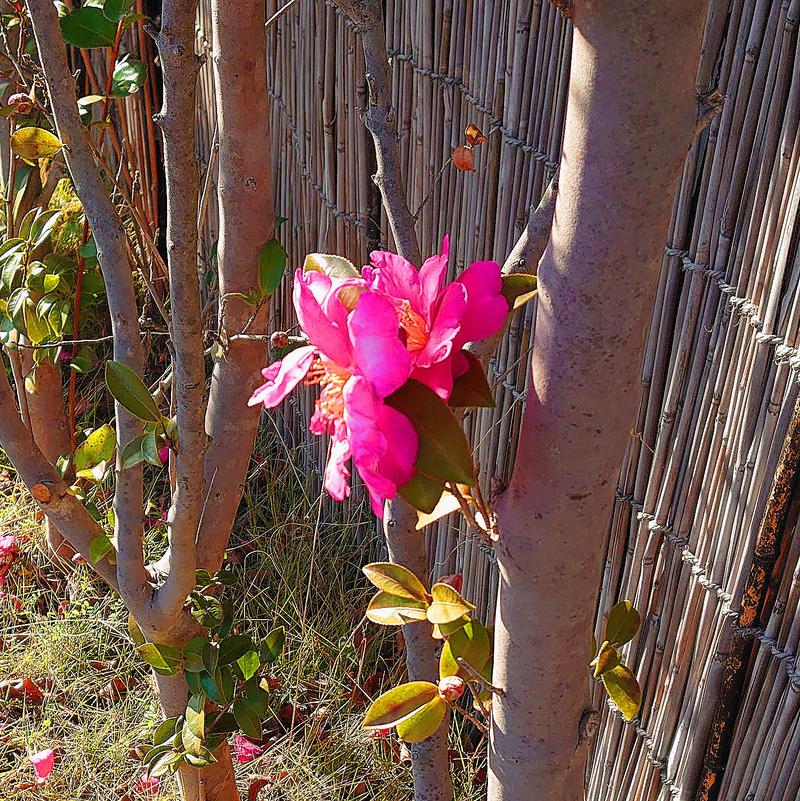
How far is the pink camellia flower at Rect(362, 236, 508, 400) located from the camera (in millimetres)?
508

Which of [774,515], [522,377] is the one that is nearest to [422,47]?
[522,377]

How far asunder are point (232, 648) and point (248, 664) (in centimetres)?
3

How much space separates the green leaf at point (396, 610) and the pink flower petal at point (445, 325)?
1.06 ft

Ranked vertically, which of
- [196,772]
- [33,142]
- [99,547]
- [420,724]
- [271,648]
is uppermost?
[33,142]

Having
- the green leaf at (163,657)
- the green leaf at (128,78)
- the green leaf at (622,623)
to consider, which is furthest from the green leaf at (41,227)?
the green leaf at (622,623)

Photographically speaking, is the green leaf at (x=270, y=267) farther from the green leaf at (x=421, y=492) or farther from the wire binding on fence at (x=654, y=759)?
the wire binding on fence at (x=654, y=759)

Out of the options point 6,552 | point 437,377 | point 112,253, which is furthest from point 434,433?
point 6,552

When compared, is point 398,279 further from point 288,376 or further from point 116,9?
point 116,9

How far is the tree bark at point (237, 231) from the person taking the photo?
0.97 m

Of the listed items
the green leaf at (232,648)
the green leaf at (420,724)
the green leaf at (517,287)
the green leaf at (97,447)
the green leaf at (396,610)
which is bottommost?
the green leaf at (232,648)

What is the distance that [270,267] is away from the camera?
106 centimetres

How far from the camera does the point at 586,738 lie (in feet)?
2.16

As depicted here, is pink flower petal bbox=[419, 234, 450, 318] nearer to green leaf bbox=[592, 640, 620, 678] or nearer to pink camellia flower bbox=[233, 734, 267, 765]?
green leaf bbox=[592, 640, 620, 678]

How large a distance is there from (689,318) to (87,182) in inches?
29.7
